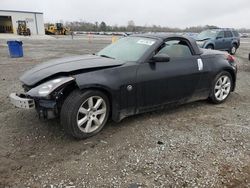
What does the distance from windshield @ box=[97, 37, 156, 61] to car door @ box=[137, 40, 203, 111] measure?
0.76 ft

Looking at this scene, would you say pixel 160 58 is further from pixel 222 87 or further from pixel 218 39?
pixel 218 39

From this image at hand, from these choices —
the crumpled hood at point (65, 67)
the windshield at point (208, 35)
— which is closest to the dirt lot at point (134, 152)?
the crumpled hood at point (65, 67)

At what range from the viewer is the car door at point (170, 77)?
13.5 ft

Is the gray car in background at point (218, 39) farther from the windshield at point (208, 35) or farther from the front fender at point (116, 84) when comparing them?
the front fender at point (116, 84)

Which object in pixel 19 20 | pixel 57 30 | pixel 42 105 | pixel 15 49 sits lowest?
pixel 42 105

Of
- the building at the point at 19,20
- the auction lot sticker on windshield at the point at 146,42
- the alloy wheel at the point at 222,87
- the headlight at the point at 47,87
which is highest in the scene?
the building at the point at 19,20

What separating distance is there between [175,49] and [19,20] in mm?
50470

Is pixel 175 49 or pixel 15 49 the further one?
pixel 15 49

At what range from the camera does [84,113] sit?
365 centimetres

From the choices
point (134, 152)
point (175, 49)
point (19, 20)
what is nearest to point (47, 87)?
point (134, 152)

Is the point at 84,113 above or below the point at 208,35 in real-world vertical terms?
below

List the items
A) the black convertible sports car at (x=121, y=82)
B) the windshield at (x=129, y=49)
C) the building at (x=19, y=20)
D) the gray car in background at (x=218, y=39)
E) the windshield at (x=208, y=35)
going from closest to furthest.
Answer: the black convertible sports car at (x=121, y=82)
the windshield at (x=129, y=49)
the gray car in background at (x=218, y=39)
the windshield at (x=208, y=35)
the building at (x=19, y=20)

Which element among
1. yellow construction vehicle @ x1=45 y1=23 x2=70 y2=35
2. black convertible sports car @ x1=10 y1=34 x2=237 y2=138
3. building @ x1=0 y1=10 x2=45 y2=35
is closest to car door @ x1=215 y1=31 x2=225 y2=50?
black convertible sports car @ x1=10 y1=34 x2=237 y2=138

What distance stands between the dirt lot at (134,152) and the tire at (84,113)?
0.16m
